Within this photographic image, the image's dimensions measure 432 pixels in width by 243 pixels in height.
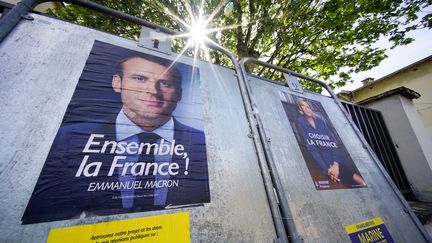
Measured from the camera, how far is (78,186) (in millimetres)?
1176

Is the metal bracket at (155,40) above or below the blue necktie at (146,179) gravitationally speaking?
above

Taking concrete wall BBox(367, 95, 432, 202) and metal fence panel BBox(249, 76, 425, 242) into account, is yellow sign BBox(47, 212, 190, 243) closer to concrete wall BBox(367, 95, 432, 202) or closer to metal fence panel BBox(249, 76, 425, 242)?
metal fence panel BBox(249, 76, 425, 242)

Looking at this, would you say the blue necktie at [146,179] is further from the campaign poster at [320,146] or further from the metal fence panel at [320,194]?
the campaign poster at [320,146]

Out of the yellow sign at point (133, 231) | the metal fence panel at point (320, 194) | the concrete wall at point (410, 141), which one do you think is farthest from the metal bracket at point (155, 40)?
the concrete wall at point (410, 141)

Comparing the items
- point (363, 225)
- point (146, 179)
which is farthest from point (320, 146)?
point (146, 179)

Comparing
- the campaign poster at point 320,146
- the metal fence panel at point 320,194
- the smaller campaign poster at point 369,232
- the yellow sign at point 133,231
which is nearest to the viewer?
the yellow sign at point 133,231

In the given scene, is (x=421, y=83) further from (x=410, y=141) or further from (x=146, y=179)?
(x=146, y=179)

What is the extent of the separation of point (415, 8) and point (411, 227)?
274 inches

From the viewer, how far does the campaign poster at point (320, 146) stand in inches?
91.2

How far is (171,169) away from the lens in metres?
1.50

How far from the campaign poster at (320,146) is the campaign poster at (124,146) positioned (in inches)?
60.7

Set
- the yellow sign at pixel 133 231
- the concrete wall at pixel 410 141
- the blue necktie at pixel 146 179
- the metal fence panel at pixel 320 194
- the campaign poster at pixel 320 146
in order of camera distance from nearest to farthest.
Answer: the yellow sign at pixel 133 231 → the blue necktie at pixel 146 179 → the metal fence panel at pixel 320 194 → the campaign poster at pixel 320 146 → the concrete wall at pixel 410 141

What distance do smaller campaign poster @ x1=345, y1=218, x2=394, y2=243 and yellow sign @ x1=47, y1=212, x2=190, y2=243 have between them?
187 centimetres

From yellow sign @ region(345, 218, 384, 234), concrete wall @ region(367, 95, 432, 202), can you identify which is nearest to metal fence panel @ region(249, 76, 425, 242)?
yellow sign @ region(345, 218, 384, 234)
